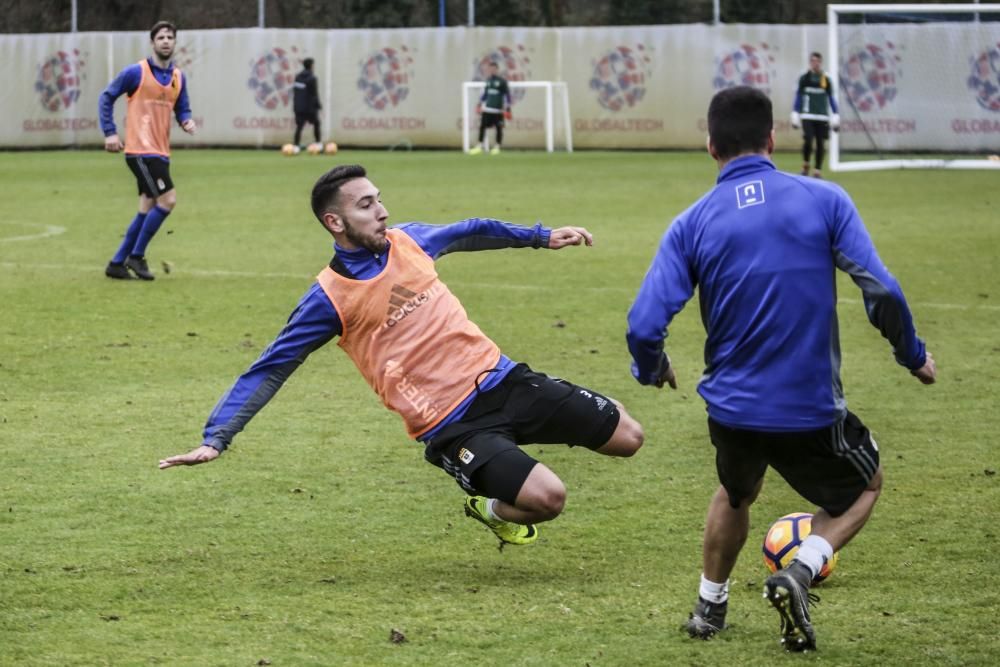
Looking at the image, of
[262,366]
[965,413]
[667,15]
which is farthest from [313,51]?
[262,366]

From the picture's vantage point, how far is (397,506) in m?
7.08

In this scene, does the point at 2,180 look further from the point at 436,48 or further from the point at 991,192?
the point at 991,192

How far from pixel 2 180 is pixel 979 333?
20781 mm

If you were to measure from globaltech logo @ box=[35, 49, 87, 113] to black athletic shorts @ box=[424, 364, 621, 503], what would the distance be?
34.4 metres

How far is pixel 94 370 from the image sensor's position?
1037 centimetres

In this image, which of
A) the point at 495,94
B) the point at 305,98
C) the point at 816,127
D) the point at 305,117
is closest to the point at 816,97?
the point at 816,127

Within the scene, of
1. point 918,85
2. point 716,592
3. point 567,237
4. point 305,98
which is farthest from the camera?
point 305,98

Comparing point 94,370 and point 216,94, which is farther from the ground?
point 216,94

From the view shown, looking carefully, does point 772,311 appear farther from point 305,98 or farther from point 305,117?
point 305,117

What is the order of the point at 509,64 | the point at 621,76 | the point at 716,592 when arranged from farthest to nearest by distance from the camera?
the point at 509,64
the point at 621,76
the point at 716,592

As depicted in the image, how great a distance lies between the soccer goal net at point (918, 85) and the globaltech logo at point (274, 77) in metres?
13.3

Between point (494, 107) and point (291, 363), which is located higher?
point (494, 107)

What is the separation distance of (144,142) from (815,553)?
10849 millimetres

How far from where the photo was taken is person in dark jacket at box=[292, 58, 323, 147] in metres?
35.1
